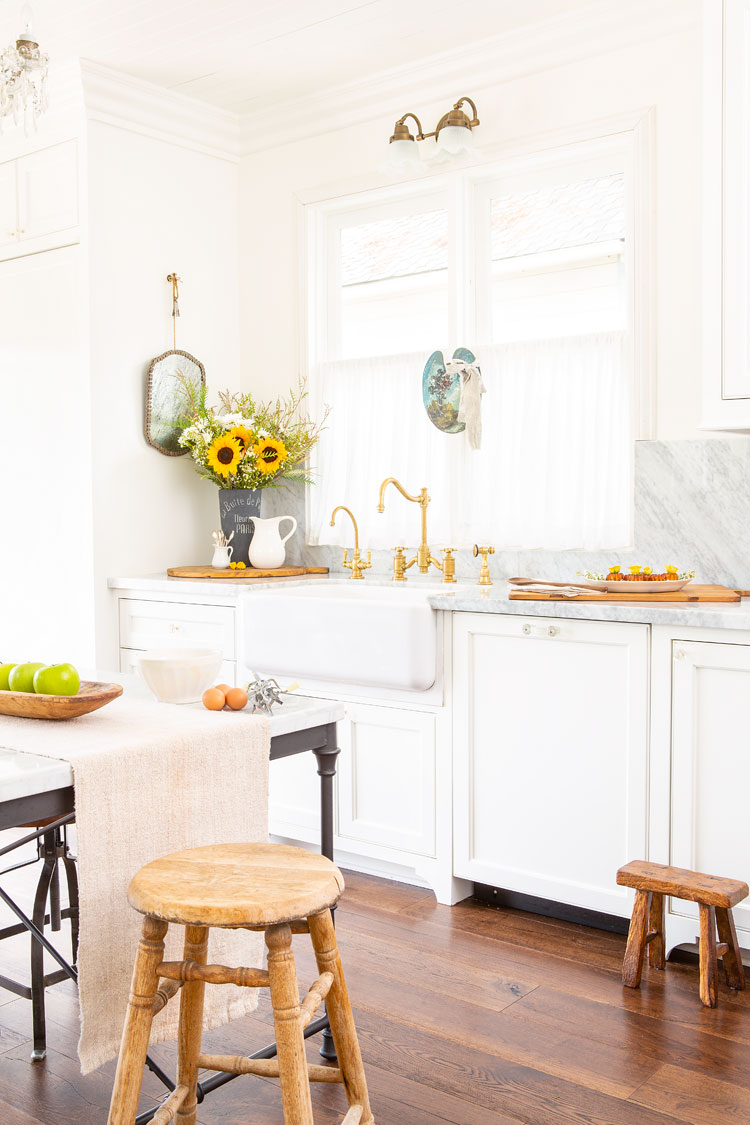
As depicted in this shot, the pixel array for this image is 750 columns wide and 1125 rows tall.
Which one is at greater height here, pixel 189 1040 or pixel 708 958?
pixel 189 1040

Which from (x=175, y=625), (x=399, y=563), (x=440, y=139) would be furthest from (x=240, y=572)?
(x=440, y=139)

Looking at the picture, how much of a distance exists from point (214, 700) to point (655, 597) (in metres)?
1.39

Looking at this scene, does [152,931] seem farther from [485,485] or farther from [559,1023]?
[485,485]

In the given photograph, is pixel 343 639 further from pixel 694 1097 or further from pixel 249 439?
pixel 694 1097

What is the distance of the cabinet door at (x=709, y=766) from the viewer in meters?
2.54

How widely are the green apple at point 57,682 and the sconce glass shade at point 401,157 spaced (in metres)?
2.42

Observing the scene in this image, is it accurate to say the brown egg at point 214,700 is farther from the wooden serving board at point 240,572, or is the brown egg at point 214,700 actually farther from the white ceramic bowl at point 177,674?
the wooden serving board at point 240,572

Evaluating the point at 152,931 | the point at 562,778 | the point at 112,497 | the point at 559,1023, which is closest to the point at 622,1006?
the point at 559,1023

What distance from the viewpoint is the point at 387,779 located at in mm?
3217

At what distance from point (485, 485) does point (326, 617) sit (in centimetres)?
88

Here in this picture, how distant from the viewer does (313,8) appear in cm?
329

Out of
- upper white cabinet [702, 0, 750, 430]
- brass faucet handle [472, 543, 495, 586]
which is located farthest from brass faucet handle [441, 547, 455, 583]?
upper white cabinet [702, 0, 750, 430]

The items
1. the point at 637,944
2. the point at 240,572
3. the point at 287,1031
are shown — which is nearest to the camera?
the point at 287,1031

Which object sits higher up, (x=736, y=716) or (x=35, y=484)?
(x=35, y=484)
